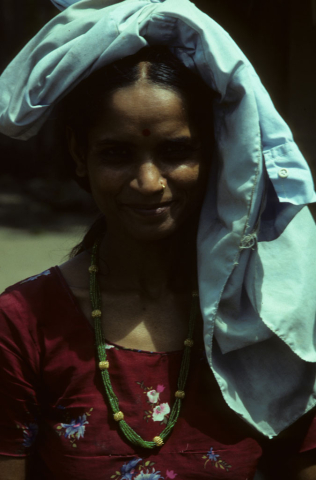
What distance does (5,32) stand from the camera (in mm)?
7273

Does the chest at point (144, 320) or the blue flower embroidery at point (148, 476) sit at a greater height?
the chest at point (144, 320)

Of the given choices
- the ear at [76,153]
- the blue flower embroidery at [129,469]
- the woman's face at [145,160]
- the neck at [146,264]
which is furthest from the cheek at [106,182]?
the blue flower embroidery at [129,469]

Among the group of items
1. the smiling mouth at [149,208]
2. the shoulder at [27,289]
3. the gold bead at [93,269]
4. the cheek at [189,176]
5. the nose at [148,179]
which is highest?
the nose at [148,179]

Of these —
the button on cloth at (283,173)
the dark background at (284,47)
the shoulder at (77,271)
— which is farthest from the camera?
the dark background at (284,47)

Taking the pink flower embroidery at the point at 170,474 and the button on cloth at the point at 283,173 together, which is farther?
the pink flower embroidery at the point at 170,474

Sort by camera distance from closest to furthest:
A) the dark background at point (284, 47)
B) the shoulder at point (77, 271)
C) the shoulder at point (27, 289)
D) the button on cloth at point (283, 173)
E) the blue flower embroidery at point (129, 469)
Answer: the button on cloth at point (283, 173) < the blue flower embroidery at point (129, 469) < the shoulder at point (27, 289) < the shoulder at point (77, 271) < the dark background at point (284, 47)

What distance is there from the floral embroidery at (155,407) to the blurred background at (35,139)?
2.32 ft

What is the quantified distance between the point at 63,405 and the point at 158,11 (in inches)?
42.8

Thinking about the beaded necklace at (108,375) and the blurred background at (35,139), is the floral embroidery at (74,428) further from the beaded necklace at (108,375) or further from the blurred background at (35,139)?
the blurred background at (35,139)

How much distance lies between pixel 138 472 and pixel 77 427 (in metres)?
0.20

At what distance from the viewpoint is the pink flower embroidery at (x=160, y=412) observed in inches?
70.2

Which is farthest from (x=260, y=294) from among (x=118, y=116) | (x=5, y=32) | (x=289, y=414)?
(x=5, y=32)

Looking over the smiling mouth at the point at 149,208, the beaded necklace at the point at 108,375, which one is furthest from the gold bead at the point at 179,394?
the smiling mouth at the point at 149,208

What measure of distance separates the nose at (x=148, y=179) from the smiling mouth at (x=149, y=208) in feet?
0.17
